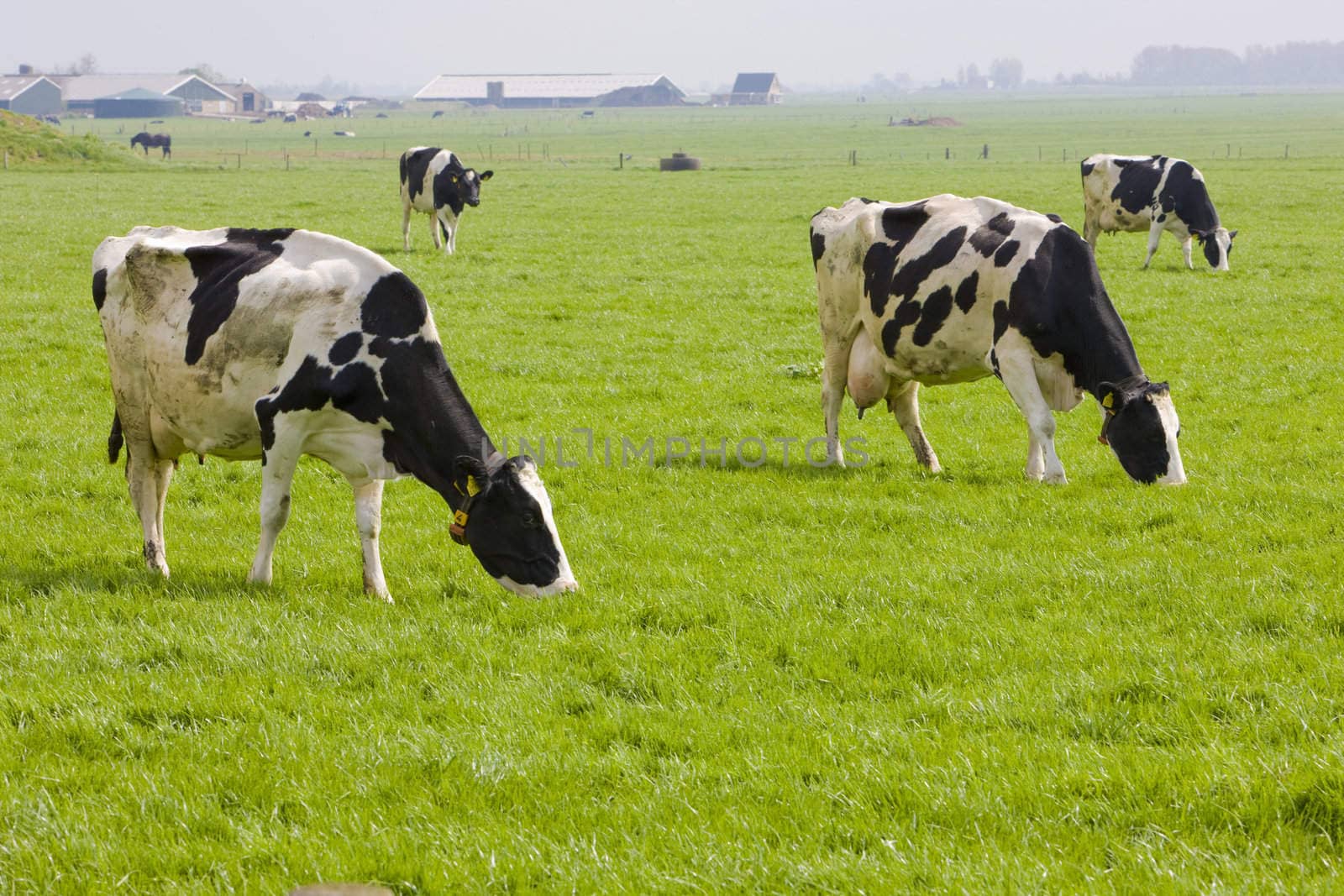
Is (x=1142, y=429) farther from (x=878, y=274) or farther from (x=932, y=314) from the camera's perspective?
(x=878, y=274)

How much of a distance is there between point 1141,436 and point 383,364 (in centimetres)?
630

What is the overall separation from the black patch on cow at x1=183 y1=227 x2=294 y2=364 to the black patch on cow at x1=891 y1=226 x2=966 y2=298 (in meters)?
→ 5.70

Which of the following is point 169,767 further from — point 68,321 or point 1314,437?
point 68,321

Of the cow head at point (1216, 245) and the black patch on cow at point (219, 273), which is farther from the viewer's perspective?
the cow head at point (1216, 245)

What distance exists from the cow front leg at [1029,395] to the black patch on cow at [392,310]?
5387 mm

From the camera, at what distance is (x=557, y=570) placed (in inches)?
318

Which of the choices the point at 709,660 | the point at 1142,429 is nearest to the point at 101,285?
the point at 709,660

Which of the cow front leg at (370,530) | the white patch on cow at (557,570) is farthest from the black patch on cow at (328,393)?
the white patch on cow at (557,570)

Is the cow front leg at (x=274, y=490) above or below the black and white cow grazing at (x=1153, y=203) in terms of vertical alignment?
below

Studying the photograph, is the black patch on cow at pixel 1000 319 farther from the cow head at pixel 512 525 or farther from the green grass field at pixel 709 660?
the cow head at pixel 512 525

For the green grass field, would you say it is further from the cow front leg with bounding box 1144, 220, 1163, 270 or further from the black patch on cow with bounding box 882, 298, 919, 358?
the cow front leg with bounding box 1144, 220, 1163, 270

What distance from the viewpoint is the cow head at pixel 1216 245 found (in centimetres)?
2514

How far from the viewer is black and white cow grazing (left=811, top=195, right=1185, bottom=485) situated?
1087cm

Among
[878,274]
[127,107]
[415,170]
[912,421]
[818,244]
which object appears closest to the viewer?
[878,274]
